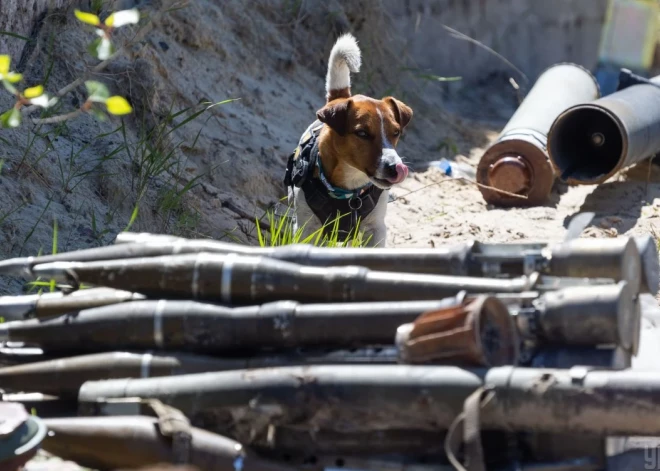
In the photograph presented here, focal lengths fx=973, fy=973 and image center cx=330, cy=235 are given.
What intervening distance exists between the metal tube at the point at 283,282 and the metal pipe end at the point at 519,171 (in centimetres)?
499

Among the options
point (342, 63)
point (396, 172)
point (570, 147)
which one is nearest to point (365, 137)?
point (396, 172)

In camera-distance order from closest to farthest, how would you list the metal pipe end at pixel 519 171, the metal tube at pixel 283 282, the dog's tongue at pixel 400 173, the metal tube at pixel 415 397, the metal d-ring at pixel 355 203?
the metal tube at pixel 415 397, the metal tube at pixel 283 282, the dog's tongue at pixel 400 173, the metal d-ring at pixel 355 203, the metal pipe end at pixel 519 171

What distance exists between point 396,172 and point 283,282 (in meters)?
2.96

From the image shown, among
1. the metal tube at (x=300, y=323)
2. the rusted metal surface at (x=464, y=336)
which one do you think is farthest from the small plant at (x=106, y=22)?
the rusted metal surface at (x=464, y=336)

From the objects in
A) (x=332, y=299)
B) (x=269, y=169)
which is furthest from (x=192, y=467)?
(x=269, y=169)

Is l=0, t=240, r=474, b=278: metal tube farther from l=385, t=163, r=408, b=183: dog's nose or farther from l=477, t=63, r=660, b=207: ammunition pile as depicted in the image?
l=477, t=63, r=660, b=207: ammunition pile

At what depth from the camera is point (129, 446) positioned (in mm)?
2162

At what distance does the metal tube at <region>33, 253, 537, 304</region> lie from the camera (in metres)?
2.37

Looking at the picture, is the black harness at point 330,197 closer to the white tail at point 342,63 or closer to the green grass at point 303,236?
Answer: the green grass at point 303,236

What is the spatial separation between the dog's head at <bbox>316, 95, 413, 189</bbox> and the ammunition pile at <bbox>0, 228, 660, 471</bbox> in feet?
9.14

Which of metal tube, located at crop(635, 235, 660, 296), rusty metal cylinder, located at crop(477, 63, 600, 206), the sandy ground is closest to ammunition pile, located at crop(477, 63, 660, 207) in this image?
rusty metal cylinder, located at crop(477, 63, 600, 206)

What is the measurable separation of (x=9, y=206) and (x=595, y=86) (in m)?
5.77

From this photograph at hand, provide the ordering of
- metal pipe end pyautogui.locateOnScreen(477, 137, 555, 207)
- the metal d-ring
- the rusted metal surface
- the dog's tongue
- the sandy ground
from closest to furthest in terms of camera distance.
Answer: the rusted metal surface, the dog's tongue, the metal d-ring, the sandy ground, metal pipe end pyautogui.locateOnScreen(477, 137, 555, 207)

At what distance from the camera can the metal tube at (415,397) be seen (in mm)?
1979
